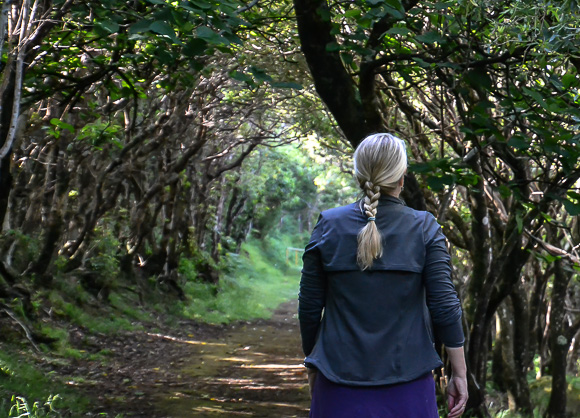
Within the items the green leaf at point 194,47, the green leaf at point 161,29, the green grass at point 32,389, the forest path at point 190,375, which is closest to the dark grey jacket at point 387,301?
the green leaf at point 161,29

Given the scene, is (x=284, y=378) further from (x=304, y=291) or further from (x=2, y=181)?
(x=304, y=291)

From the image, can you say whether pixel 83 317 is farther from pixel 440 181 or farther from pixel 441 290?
pixel 441 290

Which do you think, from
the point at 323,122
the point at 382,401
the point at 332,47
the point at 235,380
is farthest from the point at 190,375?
the point at 382,401

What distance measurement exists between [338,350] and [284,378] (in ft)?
28.4

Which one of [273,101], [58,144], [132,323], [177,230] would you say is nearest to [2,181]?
[58,144]

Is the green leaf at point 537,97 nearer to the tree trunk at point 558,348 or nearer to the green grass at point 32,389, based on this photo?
the green grass at point 32,389

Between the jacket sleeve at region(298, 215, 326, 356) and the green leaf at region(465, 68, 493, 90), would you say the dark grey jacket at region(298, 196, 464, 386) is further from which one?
the green leaf at region(465, 68, 493, 90)

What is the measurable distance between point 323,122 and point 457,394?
37.0 feet

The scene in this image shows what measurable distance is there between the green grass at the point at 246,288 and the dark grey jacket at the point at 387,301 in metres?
15.6

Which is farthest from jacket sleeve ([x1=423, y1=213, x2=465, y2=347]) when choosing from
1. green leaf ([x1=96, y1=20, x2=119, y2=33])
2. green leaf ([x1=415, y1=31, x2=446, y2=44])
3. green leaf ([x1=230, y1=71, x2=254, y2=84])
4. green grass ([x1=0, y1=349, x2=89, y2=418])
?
green grass ([x1=0, y1=349, x2=89, y2=418])

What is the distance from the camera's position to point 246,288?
29188 millimetres

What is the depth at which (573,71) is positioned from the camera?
6.24 meters

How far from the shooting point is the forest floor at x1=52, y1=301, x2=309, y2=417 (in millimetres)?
8633

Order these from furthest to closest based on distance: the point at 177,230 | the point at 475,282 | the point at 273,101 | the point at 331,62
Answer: the point at 177,230
the point at 273,101
the point at 475,282
the point at 331,62
